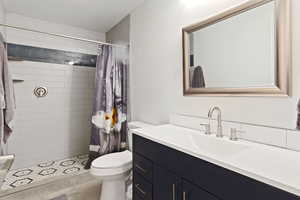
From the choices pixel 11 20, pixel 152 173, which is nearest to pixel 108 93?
pixel 152 173

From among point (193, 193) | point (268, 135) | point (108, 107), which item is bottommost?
point (193, 193)

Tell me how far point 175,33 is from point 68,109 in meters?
2.20

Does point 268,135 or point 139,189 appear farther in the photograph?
point 139,189

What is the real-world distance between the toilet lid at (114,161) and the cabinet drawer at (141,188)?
237mm

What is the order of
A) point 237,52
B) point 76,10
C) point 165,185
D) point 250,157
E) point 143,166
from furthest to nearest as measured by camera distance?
1. point 76,10
2. point 143,166
3. point 237,52
4. point 165,185
5. point 250,157

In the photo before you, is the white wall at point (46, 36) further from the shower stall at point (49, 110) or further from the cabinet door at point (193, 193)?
the cabinet door at point (193, 193)

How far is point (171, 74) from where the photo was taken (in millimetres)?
1771

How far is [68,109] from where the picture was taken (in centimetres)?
285

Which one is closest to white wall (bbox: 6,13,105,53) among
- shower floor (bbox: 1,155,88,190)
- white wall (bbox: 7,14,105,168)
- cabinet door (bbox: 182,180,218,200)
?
white wall (bbox: 7,14,105,168)

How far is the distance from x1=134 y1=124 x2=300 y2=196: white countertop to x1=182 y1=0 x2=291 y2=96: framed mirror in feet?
1.15

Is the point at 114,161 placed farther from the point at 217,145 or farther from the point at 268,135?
the point at 268,135

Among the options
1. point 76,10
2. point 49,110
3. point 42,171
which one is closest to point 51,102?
point 49,110

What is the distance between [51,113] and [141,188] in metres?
2.10

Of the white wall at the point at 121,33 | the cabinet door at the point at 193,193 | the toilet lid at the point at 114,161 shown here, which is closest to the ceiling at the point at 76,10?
the white wall at the point at 121,33
